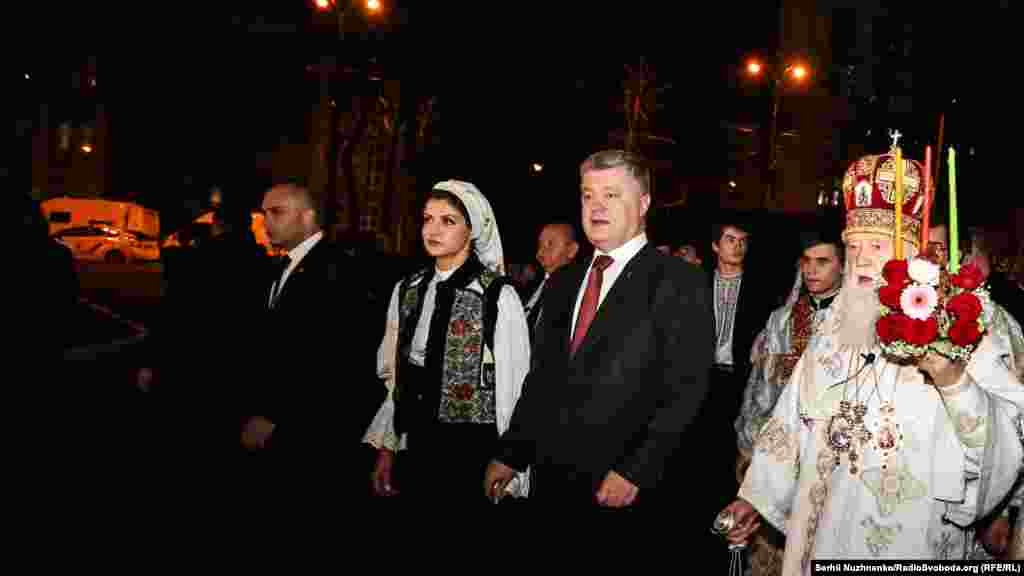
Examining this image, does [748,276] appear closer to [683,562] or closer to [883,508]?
[683,562]

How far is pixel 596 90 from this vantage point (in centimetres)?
2180

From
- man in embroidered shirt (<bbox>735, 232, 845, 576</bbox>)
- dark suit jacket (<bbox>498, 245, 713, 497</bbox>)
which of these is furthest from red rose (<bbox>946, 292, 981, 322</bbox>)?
man in embroidered shirt (<bbox>735, 232, 845, 576</bbox>)

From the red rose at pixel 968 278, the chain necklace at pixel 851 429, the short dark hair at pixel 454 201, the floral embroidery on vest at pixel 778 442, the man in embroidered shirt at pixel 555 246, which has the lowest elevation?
the floral embroidery on vest at pixel 778 442

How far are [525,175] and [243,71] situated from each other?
1120cm

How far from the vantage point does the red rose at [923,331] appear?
234 centimetres

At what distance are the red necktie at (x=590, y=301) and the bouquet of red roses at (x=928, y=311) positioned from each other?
4.27 ft

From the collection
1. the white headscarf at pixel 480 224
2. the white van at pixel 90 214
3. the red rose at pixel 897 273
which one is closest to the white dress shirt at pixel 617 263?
the white headscarf at pixel 480 224

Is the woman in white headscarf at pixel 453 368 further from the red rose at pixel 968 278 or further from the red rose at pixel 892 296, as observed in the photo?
the red rose at pixel 968 278

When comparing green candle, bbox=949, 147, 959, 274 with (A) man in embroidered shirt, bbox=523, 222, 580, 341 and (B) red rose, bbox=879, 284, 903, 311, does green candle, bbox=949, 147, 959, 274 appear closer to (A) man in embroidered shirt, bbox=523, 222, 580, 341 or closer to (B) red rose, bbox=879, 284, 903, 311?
(B) red rose, bbox=879, 284, 903, 311

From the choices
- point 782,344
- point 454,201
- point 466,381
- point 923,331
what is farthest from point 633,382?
point 782,344

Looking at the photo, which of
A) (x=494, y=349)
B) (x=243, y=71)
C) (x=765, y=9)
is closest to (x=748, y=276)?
(x=494, y=349)

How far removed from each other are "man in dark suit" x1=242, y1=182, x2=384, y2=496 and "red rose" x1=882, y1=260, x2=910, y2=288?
2.98 m

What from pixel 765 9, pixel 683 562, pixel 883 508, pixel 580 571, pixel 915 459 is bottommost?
pixel 683 562

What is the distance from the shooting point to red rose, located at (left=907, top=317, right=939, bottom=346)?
2344 millimetres
